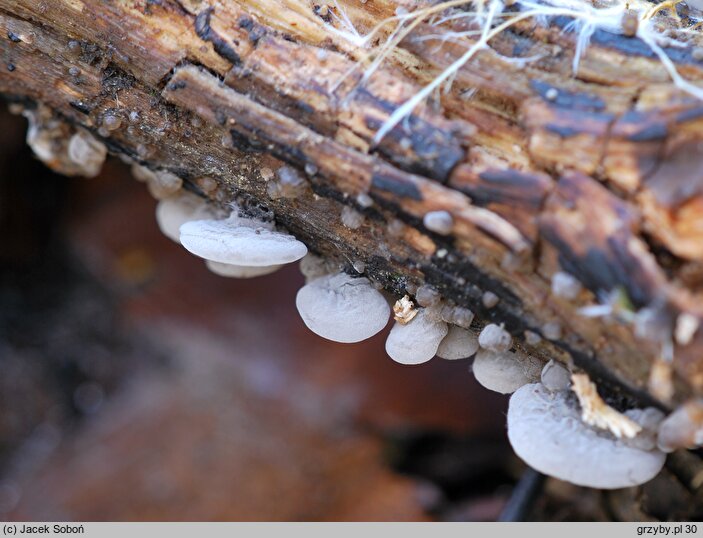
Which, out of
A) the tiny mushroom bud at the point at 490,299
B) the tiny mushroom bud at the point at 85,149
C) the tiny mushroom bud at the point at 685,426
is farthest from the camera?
the tiny mushroom bud at the point at 85,149

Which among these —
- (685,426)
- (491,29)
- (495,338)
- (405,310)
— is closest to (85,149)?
(405,310)

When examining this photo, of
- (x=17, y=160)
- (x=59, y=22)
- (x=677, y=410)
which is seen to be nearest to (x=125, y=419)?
(x=17, y=160)

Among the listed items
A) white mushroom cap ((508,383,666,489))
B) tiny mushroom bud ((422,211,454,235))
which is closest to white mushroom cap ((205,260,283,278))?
tiny mushroom bud ((422,211,454,235))

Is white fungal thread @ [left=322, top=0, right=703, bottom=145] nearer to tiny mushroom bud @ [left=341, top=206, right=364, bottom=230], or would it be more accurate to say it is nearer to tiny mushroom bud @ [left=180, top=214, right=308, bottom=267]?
tiny mushroom bud @ [left=341, top=206, right=364, bottom=230]

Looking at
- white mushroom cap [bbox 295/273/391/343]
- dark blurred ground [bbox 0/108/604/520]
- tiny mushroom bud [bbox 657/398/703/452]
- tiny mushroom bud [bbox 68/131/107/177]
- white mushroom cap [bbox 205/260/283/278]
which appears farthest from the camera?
dark blurred ground [bbox 0/108/604/520]

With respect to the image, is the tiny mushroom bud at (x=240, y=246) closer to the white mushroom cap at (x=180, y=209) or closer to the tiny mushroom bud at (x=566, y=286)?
the white mushroom cap at (x=180, y=209)

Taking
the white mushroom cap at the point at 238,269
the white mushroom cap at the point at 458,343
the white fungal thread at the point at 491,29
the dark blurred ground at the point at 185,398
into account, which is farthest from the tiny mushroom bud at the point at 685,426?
the dark blurred ground at the point at 185,398
